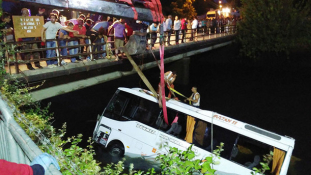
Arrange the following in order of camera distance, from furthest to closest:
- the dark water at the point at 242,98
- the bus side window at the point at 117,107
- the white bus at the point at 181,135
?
1. the dark water at the point at 242,98
2. the bus side window at the point at 117,107
3. the white bus at the point at 181,135

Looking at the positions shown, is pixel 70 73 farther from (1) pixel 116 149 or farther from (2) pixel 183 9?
(2) pixel 183 9

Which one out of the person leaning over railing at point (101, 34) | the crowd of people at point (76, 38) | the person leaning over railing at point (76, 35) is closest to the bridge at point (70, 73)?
the crowd of people at point (76, 38)

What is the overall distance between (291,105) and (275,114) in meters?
2.39

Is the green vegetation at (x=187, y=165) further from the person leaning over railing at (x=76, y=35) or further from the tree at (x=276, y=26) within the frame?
the tree at (x=276, y=26)

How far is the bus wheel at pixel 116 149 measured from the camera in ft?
28.5

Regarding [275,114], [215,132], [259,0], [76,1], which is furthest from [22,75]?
[259,0]

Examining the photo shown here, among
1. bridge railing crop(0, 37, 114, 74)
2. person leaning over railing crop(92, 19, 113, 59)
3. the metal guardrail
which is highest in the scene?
person leaning over railing crop(92, 19, 113, 59)

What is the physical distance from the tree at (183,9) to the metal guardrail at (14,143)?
1447 inches

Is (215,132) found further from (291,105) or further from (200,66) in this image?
(200,66)

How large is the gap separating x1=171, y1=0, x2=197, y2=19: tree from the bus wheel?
32.4 meters

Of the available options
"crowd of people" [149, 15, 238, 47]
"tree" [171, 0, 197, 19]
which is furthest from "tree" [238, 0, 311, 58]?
"tree" [171, 0, 197, 19]

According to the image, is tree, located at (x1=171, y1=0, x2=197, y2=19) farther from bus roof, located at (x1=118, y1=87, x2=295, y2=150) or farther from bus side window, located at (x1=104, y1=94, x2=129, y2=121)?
bus roof, located at (x1=118, y1=87, x2=295, y2=150)

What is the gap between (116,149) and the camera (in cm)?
872

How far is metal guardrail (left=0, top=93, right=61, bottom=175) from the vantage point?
2994 millimetres
